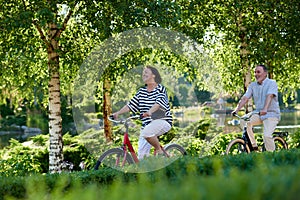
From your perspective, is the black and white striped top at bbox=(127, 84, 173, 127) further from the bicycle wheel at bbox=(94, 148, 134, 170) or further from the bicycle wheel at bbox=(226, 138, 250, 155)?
the bicycle wheel at bbox=(226, 138, 250, 155)

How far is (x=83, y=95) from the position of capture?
9.16 m

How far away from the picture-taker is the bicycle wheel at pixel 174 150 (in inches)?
324

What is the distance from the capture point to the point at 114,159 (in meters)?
7.80

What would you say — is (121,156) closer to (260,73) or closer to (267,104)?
(267,104)

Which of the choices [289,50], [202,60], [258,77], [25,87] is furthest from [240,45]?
[25,87]

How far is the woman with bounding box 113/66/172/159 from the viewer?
7.59 metres

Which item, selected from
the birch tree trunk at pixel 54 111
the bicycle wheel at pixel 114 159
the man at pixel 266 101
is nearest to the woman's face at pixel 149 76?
the bicycle wheel at pixel 114 159

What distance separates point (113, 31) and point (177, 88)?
6.23ft

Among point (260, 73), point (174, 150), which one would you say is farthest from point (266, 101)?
point (174, 150)

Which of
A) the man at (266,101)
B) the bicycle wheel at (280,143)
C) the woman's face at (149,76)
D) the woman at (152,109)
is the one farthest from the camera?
the bicycle wheel at (280,143)

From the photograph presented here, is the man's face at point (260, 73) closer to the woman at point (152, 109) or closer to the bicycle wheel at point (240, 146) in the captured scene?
the bicycle wheel at point (240, 146)

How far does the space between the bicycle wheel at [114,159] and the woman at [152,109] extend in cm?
20

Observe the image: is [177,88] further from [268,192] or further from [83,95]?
[268,192]

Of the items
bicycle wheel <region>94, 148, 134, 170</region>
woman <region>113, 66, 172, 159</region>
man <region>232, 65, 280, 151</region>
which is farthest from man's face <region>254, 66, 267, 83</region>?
bicycle wheel <region>94, 148, 134, 170</region>
